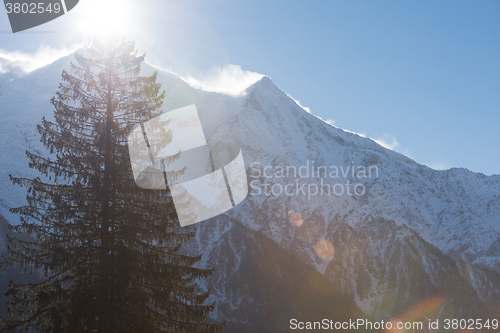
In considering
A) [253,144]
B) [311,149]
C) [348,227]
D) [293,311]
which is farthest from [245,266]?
[311,149]

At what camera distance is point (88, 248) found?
12.5 meters

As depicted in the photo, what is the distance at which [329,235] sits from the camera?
86.9 m

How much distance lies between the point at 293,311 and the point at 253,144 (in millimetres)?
40893

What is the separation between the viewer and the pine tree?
11.8 m

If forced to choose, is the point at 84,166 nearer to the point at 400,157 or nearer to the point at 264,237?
the point at 264,237
